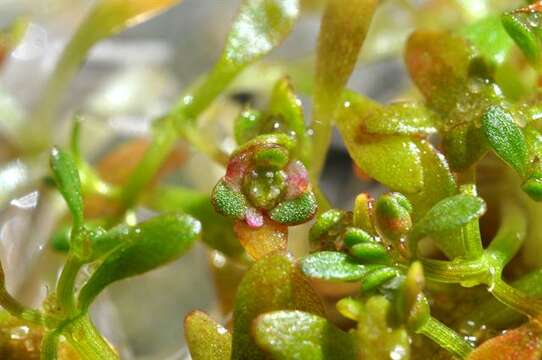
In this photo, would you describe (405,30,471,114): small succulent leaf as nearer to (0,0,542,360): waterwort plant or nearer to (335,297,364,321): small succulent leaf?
(0,0,542,360): waterwort plant

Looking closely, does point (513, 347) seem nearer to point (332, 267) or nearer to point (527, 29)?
point (332, 267)

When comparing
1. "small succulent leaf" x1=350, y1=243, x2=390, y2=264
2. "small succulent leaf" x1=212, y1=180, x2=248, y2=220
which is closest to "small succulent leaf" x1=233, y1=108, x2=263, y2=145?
"small succulent leaf" x1=212, y1=180, x2=248, y2=220

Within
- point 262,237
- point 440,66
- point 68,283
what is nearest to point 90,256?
point 68,283

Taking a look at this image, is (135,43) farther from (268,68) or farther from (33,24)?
(268,68)

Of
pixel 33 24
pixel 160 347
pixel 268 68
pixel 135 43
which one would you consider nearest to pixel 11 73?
pixel 33 24

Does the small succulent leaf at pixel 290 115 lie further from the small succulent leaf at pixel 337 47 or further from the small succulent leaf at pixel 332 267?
the small succulent leaf at pixel 332 267

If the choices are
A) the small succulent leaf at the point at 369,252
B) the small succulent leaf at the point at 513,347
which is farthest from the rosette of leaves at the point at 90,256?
the small succulent leaf at the point at 513,347
